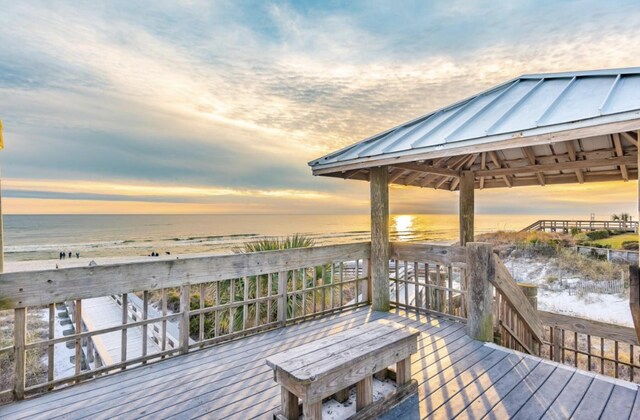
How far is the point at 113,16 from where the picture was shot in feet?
16.8

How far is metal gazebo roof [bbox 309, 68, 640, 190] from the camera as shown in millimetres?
2861

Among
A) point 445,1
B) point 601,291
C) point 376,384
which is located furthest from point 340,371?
point 601,291

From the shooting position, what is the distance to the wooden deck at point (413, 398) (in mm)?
2287

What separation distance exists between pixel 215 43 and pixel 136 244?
104 ft

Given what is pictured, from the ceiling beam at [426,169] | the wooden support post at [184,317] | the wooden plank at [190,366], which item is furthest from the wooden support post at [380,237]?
the wooden support post at [184,317]

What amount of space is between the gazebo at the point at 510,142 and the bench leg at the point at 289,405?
212 cm

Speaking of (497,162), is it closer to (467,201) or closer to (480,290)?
(467,201)

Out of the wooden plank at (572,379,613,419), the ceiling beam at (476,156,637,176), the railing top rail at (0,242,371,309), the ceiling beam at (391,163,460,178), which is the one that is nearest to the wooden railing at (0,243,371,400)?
the railing top rail at (0,242,371,309)

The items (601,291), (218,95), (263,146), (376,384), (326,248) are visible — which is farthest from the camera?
(263,146)

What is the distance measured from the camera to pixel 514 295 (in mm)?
3674

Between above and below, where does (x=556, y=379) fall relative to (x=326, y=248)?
below

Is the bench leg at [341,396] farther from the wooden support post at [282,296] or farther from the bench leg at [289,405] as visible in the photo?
the wooden support post at [282,296]

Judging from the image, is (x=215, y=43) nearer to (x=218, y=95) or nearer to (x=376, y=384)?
(x=218, y=95)

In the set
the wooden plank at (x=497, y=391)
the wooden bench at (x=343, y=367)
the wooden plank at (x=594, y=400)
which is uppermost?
the wooden bench at (x=343, y=367)
